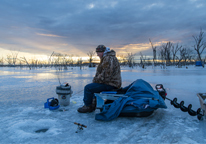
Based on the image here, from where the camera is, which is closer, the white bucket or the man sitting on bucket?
the man sitting on bucket

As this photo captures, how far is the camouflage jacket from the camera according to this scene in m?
3.12

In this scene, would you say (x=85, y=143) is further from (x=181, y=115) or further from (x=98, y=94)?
(x=181, y=115)

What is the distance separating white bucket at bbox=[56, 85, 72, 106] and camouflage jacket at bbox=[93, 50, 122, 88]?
81 cm

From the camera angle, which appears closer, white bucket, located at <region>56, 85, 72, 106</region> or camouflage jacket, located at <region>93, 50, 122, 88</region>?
camouflage jacket, located at <region>93, 50, 122, 88</region>

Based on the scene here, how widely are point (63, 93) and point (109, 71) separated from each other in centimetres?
129

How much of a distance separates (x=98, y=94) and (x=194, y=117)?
190 centimetres

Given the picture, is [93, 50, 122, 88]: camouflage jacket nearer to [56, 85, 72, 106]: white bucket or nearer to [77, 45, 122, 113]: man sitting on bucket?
[77, 45, 122, 113]: man sitting on bucket

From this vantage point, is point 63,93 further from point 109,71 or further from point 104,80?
point 109,71

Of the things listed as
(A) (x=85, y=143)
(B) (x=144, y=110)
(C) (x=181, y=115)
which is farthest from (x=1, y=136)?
(C) (x=181, y=115)

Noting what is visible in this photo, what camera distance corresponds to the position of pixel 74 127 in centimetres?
238

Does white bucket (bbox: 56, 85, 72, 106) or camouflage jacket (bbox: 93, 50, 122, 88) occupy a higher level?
camouflage jacket (bbox: 93, 50, 122, 88)

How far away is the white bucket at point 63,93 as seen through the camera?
3.52 metres

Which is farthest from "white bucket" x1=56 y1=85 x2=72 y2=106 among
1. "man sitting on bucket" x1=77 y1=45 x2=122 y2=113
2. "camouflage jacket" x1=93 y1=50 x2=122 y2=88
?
"camouflage jacket" x1=93 y1=50 x2=122 y2=88

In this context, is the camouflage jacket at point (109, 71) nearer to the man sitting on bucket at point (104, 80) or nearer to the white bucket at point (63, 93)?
the man sitting on bucket at point (104, 80)
